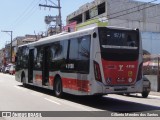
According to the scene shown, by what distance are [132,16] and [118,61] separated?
45.2 metres

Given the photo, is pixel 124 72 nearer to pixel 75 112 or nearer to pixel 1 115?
pixel 75 112

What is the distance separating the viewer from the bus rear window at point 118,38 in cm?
1488

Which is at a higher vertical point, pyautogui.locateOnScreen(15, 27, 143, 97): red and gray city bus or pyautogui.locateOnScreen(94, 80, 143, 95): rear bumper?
pyautogui.locateOnScreen(15, 27, 143, 97): red and gray city bus

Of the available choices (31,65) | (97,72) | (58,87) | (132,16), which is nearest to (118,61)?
(97,72)

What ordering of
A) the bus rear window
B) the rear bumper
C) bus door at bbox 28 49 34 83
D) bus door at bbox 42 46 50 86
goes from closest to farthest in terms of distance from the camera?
the rear bumper, the bus rear window, bus door at bbox 42 46 50 86, bus door at bbox 28 49 34 83

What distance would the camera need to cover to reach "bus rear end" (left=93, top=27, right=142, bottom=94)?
14609mm

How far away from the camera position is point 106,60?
48.4 ft

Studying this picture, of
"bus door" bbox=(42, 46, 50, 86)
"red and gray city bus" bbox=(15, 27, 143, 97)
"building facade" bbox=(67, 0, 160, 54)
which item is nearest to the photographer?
"red and gray city bus" bbox=(15, 27, 143, 97)

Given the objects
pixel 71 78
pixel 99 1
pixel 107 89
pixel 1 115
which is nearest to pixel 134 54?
pixel 107 89

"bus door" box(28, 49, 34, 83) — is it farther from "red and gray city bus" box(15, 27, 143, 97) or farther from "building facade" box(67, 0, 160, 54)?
"building facade" box(67, 0, 160, 54)

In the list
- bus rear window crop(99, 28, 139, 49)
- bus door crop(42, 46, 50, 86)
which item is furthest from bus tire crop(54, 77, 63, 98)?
bus rear window crop(99, 28, 139, 49)

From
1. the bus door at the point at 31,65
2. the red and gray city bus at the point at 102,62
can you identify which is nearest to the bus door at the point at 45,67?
the red and gray city bus at the point at 102,62

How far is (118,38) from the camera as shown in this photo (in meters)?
15.2

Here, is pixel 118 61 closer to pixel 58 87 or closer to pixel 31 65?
pixel 58 87
